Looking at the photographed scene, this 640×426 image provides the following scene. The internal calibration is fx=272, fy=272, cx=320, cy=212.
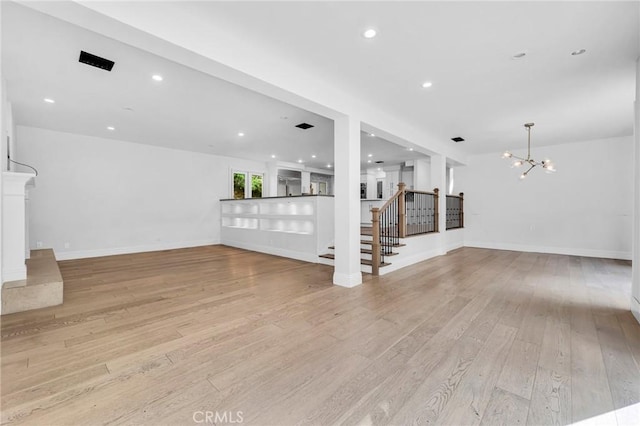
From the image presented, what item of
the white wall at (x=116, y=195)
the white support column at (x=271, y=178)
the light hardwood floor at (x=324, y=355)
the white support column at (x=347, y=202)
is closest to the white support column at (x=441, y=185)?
the light hardwood floor at (x=324, y=355)

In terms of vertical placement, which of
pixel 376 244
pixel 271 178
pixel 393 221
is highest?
pixel 271 178

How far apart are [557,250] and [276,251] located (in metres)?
7.37

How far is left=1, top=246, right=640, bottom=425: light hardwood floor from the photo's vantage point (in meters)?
1.56

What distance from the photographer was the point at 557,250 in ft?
23.6

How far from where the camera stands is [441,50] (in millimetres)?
2926

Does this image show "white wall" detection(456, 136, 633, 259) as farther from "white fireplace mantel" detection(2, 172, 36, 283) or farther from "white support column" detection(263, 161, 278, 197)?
"white fireplace mantel" detection(2, 172, 36, 283)

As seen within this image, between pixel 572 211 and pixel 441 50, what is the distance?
689 centimetres

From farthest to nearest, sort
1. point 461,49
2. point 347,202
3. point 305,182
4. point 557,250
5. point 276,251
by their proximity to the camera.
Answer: point 305,182, point 557,250, point 276,251, point 347,202, point 461,49

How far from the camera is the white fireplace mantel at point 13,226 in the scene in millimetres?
3201

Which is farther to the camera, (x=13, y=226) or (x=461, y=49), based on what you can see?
(x=13, y=226)

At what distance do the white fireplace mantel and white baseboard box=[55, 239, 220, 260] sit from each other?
3481mm

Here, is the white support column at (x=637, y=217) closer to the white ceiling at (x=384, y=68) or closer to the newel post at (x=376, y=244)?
the white ceiling at (x=384, y=68)

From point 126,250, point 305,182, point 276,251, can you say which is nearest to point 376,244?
point 276,251

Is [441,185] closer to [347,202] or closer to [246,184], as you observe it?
[347,202]
